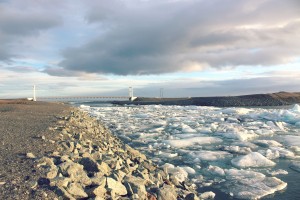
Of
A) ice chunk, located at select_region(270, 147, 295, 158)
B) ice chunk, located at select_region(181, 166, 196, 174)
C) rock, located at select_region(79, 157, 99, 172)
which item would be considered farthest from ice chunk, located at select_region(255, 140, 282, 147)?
rock, located at select_region(79, 157, 99, 172)

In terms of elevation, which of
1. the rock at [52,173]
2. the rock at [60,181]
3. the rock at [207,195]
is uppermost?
the rock at [52,173]

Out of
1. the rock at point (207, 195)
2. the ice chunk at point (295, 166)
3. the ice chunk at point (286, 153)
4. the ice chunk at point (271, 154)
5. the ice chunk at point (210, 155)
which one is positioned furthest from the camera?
the ice chunk at point (286, 153)

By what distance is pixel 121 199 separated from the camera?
447 centimetres

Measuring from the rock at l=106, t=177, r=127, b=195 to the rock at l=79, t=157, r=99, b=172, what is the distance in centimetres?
61

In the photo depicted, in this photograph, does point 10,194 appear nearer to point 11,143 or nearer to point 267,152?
point 11,143

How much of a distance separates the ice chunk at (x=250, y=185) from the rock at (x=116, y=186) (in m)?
2.72

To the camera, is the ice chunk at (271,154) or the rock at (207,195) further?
the ice chunk at (271,154)

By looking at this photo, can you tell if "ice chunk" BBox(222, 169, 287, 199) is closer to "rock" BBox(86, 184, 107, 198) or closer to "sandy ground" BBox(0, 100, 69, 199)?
"rock" BBox(86, 184, 107, 198)

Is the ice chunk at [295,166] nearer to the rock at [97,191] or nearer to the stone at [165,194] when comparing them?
the stone at [165,194]

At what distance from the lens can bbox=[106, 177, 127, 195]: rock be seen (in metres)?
4.57

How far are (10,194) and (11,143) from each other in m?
3.51

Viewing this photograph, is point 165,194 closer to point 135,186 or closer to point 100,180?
point 135,186

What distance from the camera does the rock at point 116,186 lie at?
15.0ft

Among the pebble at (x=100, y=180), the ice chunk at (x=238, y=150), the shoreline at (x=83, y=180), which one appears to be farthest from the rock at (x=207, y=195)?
the ice chunk at (x=238, y=150)
